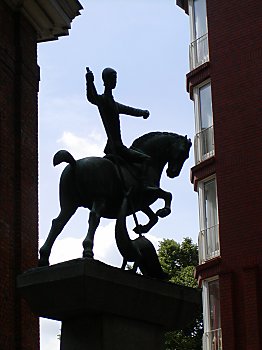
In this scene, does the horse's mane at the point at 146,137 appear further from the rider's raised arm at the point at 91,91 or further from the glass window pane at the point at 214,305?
the glass window pane at the point at 214,305

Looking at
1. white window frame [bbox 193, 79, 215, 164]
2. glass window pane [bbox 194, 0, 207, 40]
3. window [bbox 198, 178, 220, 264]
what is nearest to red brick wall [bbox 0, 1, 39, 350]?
window [bbox 198, 178, 220, 264]

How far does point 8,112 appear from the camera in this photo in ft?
61.2

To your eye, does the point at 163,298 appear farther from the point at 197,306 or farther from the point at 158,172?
the point at 158,172

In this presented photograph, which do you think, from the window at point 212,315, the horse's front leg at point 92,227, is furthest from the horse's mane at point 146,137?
the window at point 212,315

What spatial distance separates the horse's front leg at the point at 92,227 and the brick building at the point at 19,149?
641cm

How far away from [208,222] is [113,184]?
1972cm

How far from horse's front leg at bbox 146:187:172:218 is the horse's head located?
0.42m

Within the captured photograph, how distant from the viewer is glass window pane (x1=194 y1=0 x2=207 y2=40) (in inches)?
1339

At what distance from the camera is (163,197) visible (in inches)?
465

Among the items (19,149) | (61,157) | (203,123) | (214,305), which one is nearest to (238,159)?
(203,123)

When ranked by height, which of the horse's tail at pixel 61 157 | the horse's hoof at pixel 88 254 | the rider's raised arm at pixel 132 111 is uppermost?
the rider's raised arm at pixel 132 111

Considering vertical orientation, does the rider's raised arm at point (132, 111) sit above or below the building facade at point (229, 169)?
below

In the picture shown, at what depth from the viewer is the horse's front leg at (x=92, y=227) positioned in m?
10.8

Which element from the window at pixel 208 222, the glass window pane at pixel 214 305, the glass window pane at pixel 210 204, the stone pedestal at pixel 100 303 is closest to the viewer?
the stone pedestal at pixel 100 303
